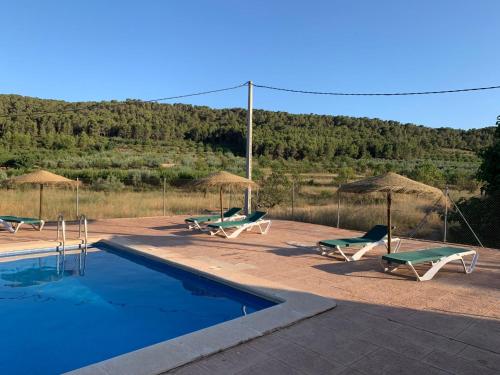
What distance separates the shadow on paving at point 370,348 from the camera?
347 centimetres

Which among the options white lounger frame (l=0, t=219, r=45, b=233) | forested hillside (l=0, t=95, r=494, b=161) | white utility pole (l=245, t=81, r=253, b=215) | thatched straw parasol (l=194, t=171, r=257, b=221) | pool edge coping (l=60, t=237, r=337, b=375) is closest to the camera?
pool edge coping (l=60, t=237, r=337, b=375)

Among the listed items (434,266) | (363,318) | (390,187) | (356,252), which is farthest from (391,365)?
(356,252)

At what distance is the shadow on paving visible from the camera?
11.4 ft

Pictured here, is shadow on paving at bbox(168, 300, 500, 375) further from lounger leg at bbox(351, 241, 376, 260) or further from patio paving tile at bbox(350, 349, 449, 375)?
lounger leg at bbox(351, 241, 376, 260)

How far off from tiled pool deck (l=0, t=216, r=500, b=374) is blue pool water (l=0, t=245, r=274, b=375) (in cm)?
69

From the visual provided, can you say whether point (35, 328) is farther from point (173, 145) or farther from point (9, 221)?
point (173, 145)

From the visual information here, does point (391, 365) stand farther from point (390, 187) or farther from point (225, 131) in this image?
point (225, 131)

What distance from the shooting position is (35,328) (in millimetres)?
5398

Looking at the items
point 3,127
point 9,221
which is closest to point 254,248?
point 9,221

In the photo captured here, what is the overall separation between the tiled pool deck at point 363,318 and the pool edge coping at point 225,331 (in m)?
0.11

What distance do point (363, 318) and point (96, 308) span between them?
3.94 m

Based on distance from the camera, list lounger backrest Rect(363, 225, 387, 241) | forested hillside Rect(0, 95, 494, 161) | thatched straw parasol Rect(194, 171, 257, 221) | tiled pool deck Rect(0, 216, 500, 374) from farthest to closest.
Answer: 1. forested hillside Rect(0, 95, 494, 161)
2. thatched straw parasol Rect(194, 171, 257, 221)
3. lounger backrest Rect(363, 225, 387, 241)
4. tiled pool deck Rect(0, 216, 500, 374)

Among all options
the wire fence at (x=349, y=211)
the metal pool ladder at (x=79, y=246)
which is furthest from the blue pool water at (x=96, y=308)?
the wire fence at (x=349, y=211)

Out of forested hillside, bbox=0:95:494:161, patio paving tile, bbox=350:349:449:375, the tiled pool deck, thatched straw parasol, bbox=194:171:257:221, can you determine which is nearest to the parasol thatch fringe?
the tiled pool deck
